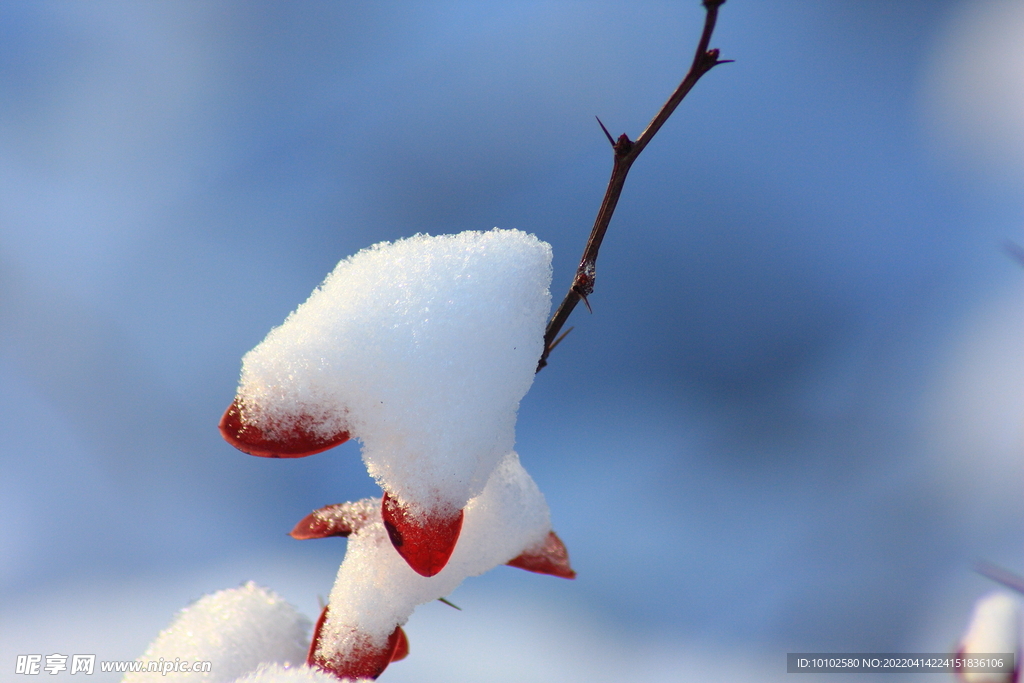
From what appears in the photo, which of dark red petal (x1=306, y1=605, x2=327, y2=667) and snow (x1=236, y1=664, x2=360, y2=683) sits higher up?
dark red petal (x1=306, y1=605, x2=327, y2=667)

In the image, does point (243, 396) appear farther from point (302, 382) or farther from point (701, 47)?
point (701, 47)

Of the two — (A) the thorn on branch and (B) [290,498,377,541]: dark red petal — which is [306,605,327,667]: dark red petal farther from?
(A) the thorn on branch

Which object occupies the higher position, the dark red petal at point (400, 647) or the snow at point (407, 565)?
the snow at point (407, 565)

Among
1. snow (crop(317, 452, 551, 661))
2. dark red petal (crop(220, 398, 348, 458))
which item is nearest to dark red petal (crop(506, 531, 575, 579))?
snow (crop(317, 452, 551, 661))

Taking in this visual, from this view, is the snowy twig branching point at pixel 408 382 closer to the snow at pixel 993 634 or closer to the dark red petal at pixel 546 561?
the dark red petal at pixel 546 561

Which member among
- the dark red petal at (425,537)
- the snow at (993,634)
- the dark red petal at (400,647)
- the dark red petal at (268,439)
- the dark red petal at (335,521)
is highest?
Result: the dark red petal at (268,439)

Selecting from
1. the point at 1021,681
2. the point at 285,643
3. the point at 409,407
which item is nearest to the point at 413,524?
the point at 409,407

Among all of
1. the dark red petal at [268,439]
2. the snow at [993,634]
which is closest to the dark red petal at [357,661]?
the dark red petal at [268,439]
